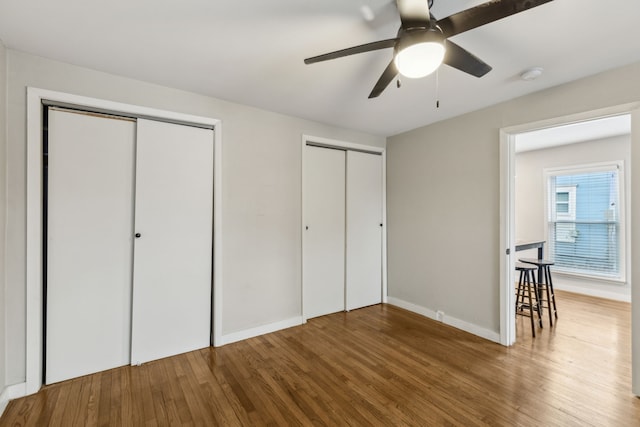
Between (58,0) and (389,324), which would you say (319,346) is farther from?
(58,0)

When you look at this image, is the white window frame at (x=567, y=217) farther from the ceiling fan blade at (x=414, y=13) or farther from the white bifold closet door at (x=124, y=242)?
the white bifold closet door at (x=124, y=242)

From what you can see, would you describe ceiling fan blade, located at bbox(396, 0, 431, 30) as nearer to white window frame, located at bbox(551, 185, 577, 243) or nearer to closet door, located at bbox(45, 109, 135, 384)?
closet door, located at bbox(45, 109, 135, 384)

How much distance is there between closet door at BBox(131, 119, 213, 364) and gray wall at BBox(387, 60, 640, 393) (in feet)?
8.07

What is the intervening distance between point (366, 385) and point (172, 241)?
2.00 metres

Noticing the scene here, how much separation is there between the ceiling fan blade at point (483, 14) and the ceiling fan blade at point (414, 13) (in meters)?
0.11

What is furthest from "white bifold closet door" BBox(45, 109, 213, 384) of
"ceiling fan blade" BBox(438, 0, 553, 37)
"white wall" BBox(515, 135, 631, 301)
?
"white wall" BBox(515, 135, 631, 301)

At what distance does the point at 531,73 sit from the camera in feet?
7.18

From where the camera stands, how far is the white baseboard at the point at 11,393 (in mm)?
1860

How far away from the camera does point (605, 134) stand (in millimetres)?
4066

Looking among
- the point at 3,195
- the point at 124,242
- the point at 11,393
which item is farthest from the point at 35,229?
the point at 11,393

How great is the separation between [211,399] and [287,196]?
1960 millimetres

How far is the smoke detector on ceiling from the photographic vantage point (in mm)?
2154

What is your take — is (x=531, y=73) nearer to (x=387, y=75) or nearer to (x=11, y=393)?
(x=387, y=75)

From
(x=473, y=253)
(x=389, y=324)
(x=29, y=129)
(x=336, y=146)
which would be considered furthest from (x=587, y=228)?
(x=29, y=129)
